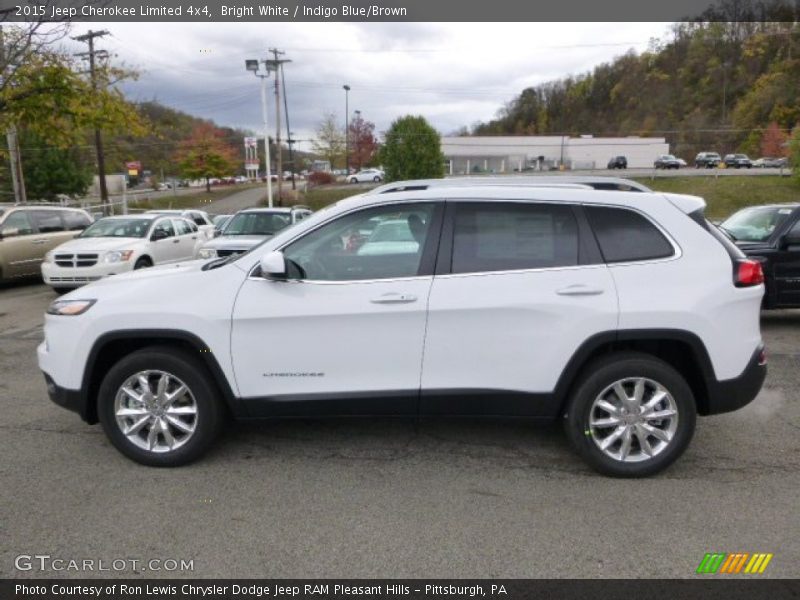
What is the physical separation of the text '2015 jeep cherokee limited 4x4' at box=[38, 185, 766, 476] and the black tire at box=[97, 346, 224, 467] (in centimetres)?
1

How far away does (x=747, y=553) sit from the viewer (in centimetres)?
295

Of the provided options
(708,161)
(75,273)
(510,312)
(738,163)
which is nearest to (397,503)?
(510,312)

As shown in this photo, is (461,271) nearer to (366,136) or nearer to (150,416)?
(150,416)

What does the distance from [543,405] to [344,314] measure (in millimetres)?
1349

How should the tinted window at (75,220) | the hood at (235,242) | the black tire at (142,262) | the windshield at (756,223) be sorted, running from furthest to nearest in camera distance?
the tinted window at (75,220) → the black tire at (142,262) → the hood at (235,242) → the windshield at (756,223)

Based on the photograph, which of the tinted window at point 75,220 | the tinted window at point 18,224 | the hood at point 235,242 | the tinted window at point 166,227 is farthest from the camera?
the tinted window at point 75,220

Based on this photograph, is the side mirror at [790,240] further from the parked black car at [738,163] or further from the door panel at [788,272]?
the parked black car at [738,163]

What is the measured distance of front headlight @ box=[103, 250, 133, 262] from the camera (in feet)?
35.0

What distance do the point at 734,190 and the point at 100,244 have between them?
42.8 metres

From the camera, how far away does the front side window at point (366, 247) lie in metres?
3.74

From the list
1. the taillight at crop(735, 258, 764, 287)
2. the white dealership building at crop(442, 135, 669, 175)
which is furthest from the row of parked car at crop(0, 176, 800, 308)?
the white dealership building at crop(442, 135, 669, 175)

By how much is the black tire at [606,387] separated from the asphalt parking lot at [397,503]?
0.11 metres

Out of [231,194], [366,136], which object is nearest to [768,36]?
[366,136]
